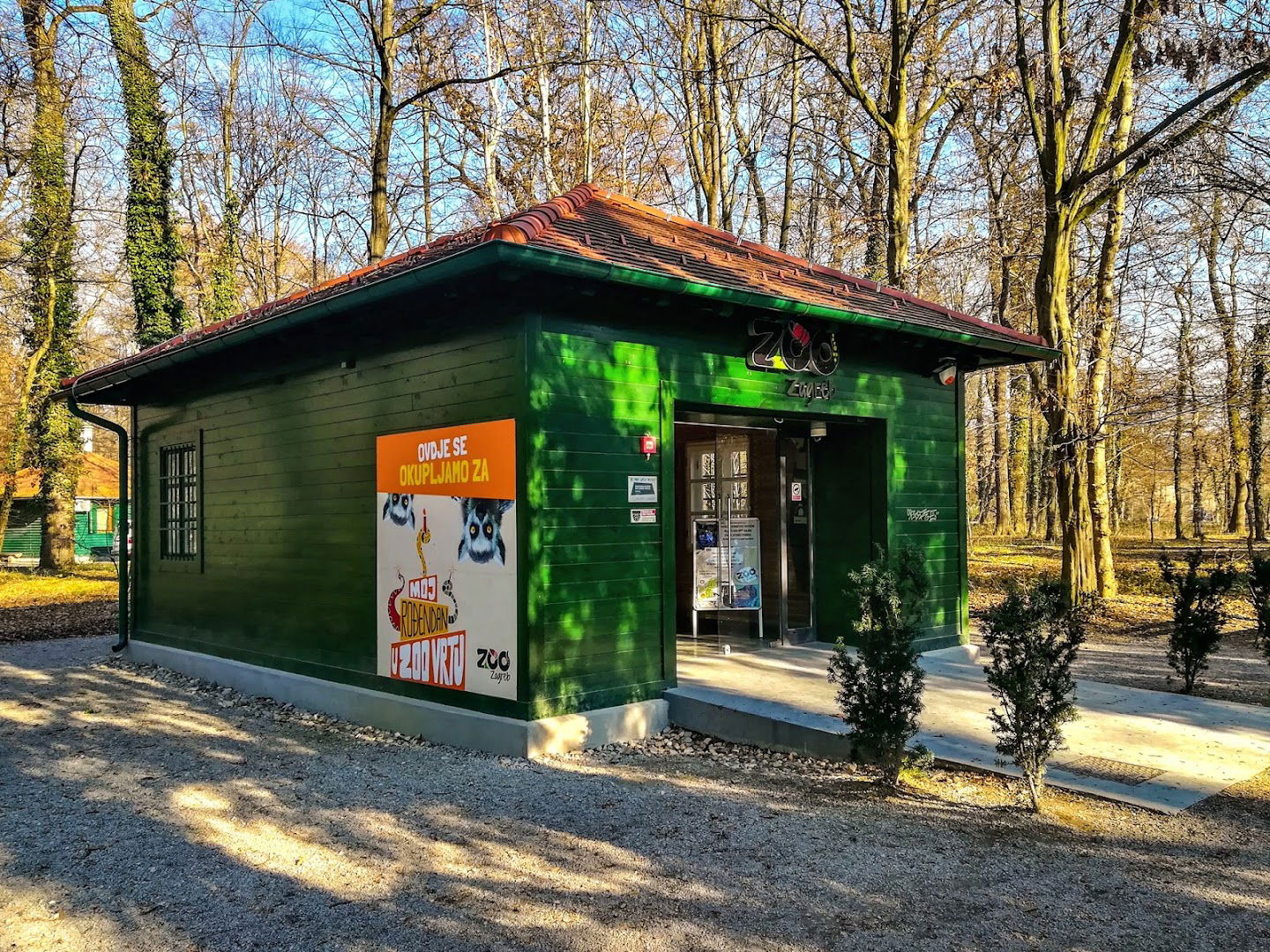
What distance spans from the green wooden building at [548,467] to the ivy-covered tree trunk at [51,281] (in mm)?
7177

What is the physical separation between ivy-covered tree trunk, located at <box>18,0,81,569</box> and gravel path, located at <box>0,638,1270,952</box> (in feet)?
36.5

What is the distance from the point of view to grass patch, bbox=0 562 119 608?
17417 mm

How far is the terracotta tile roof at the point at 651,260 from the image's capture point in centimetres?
630

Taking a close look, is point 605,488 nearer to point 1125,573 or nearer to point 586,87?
point 586,87

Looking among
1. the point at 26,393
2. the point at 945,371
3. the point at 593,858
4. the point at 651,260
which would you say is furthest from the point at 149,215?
the point at 593,858

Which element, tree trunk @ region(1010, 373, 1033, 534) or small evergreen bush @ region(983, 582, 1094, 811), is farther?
tree trunk @ region(1010, 373, 1033, 534)

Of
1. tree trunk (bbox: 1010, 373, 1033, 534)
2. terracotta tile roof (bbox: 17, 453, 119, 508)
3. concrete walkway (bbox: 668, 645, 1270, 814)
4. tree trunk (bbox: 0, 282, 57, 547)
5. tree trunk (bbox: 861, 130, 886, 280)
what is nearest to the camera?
concrete walkway (bbox: 668, 645, 1270, 814)

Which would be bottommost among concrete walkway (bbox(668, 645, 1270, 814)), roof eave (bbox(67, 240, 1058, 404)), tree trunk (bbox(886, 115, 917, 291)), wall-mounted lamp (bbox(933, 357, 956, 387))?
concrete walkway (bbox(668, 645, 1270, 814))

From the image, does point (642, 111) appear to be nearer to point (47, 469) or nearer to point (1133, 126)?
point (1133, 126)

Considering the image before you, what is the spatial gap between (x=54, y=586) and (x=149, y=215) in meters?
8.38

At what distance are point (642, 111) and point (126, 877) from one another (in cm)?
1862

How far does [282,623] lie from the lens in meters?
8.67

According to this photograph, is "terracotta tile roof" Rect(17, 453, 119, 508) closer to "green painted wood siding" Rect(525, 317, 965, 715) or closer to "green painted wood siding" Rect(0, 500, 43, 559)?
"green painted wood siding" Rect(0, 500, 43, 559)

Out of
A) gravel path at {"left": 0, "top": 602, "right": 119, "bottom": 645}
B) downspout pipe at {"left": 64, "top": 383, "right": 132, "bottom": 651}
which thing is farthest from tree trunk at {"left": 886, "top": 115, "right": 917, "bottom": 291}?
gravel path at {"left": 0, "top": 602, "right": 119, "bottom": 645}
